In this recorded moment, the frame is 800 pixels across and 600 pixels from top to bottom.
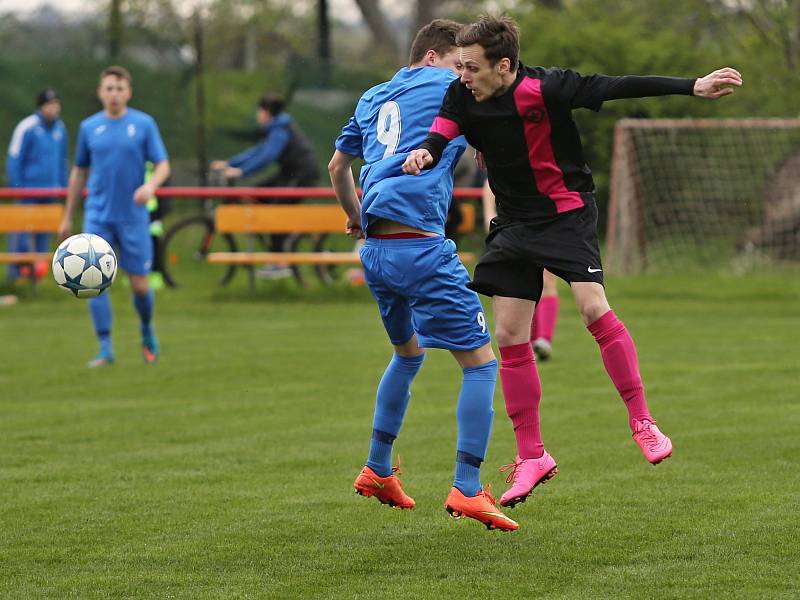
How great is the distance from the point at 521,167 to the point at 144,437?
3216 millimetres

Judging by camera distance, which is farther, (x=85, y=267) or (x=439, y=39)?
(x=85, y=267)

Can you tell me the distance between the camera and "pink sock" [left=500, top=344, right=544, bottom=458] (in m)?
5.49

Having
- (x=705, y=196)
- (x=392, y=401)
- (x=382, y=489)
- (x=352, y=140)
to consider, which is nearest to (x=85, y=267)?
(x=352, y=140)

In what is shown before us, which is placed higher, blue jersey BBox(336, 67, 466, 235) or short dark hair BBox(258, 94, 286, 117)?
blue jersey BBox(336, 67, 466, 235)

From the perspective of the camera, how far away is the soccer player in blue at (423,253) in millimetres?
5391

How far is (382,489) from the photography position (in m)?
5.64

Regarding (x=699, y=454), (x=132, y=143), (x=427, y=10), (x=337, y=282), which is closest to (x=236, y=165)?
(x=337, y=282)

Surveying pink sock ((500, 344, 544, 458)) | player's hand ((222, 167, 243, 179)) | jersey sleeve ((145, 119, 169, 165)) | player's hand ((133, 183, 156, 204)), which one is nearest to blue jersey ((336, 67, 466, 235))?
pink sock ((500, 344, 544, 458))

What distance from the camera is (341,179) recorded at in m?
5.88

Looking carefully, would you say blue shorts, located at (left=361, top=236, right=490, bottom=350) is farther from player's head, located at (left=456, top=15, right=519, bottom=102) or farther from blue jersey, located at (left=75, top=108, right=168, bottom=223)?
blue jersey, located at (left=75, top=108, right=168, bottom=223)

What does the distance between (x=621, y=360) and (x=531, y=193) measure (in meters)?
0.73

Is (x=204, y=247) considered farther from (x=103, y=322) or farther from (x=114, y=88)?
(x=114, y=88)

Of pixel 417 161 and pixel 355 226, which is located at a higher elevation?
pixel 417 161

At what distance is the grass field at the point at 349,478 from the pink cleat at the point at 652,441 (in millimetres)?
295
